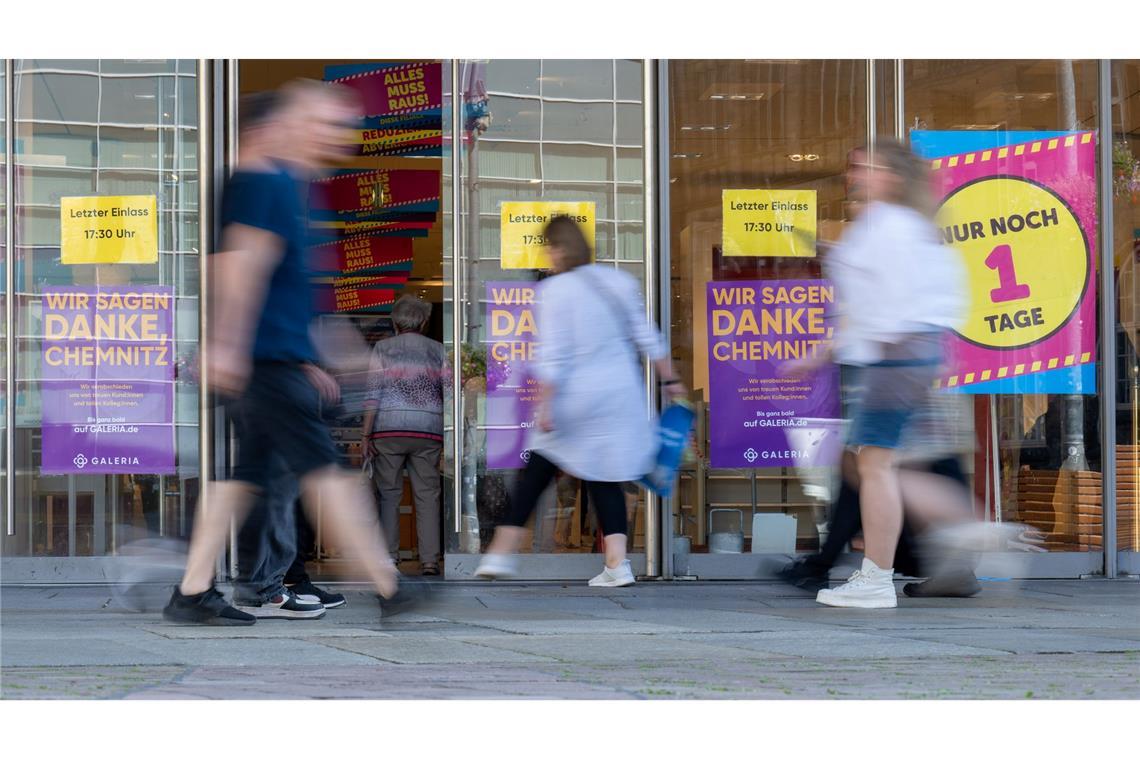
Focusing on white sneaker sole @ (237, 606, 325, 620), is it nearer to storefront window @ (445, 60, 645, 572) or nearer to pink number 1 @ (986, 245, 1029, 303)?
storefront window @ (445, 60, 645, 572)

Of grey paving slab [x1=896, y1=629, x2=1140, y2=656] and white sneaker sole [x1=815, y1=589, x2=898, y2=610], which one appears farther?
white sneaker sole [x1=815, y1=589, x2=898, y2=610]

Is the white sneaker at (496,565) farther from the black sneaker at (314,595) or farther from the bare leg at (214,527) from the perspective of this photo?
the bare leg at (214,527)

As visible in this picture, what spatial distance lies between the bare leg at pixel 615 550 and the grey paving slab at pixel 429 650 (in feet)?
5.73

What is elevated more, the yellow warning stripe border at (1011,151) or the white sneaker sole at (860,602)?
the yellow warning stripe border at (1011,151)

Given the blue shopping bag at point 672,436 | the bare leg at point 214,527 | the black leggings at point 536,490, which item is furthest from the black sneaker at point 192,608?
the blue shopping bag at point 672,436

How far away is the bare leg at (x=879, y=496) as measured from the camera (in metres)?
6.22

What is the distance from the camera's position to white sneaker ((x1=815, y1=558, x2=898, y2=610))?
21.7 ft

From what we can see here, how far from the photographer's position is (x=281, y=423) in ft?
17.0

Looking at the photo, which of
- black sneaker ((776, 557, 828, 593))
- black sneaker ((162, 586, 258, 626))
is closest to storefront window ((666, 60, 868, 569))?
black sneaker ((776, 557, 828, 593))

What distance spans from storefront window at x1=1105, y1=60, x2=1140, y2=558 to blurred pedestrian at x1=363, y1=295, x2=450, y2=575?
397 centimetres

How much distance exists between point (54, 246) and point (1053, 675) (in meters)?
6.09

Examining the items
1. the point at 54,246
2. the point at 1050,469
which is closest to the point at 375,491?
the point at 54,246

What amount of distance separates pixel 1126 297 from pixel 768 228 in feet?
6.93
